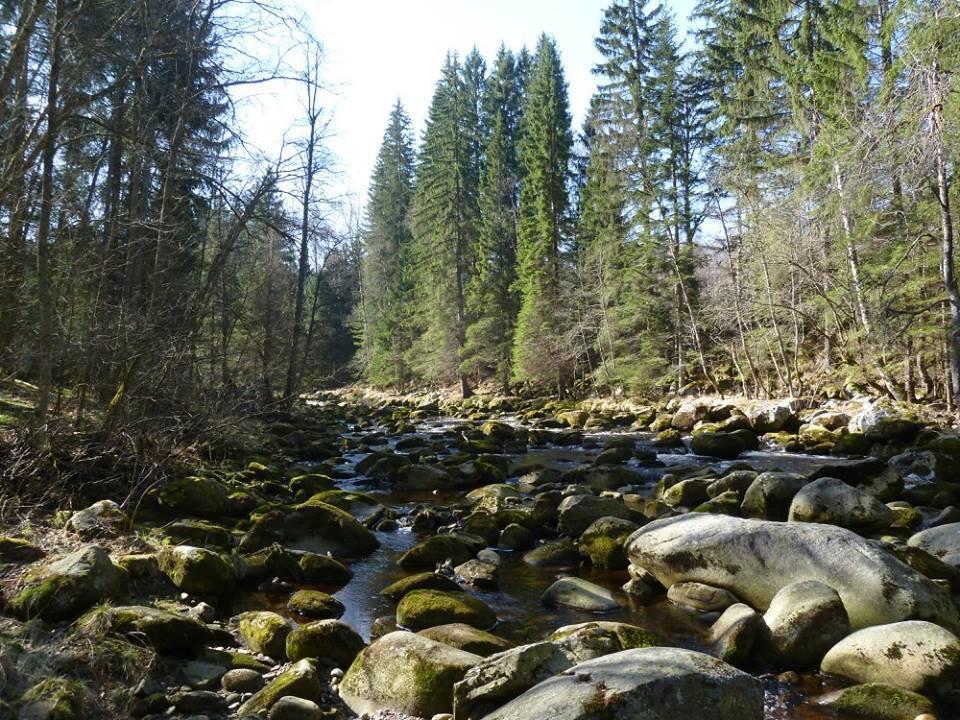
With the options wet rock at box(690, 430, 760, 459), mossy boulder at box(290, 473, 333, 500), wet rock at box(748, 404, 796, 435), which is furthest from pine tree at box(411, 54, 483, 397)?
mossy boulder at box(290, 473, 333, 500)

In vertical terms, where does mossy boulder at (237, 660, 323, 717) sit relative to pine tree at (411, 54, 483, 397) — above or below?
below

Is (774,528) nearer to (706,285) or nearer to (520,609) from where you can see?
(520,609)

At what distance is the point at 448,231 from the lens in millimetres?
34125

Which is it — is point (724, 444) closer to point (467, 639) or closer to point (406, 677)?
point (467, 639)

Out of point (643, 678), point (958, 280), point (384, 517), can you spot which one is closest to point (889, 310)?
point (958, 280)

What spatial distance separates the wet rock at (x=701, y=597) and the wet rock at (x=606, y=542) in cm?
105

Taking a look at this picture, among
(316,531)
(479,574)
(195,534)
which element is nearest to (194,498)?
(195,534)

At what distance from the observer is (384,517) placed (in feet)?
29.0

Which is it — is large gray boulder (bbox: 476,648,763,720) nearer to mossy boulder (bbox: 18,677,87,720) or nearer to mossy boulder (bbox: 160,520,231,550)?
mossy boulder (bbox: 18,677,87,720)

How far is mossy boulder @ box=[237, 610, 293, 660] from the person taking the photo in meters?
4.41

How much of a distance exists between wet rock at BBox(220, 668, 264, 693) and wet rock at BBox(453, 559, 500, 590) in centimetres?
277

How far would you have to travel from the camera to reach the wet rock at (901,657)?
12.6 feet

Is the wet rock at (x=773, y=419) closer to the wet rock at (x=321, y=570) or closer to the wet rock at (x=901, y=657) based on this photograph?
the wet rock at (x=901, y=657)

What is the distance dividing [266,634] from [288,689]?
Result: 2.93 feet
